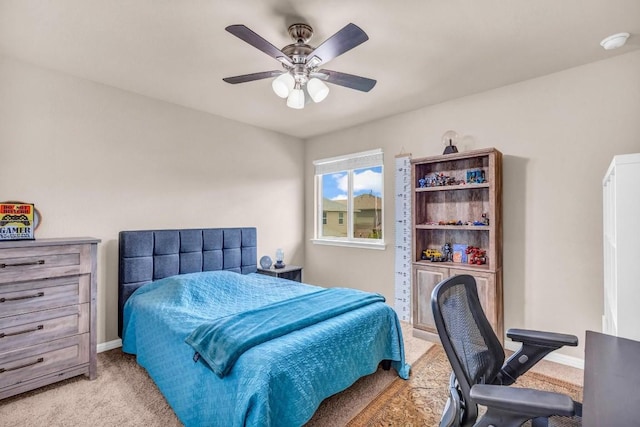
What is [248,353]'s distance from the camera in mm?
1752

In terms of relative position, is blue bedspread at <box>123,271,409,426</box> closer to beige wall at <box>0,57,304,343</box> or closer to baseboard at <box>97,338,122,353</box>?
baseboard at <box>97,338,122,353</box>

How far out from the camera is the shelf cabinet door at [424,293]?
3270mm

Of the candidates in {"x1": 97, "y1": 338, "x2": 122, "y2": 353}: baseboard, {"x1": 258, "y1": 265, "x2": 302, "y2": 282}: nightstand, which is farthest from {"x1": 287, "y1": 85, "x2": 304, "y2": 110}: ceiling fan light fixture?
{"x1": 97, "y1": 338, "x2": 122, "y2": 353}: baseboard

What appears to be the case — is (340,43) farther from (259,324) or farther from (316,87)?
(259,324)

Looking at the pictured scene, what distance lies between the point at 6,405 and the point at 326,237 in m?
3.66

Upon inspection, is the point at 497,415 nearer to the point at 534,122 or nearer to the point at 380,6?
the point at 380,6

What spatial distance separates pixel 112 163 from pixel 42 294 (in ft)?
4.42

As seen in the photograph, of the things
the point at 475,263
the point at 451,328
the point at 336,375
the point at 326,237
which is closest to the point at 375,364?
the point at 336,375

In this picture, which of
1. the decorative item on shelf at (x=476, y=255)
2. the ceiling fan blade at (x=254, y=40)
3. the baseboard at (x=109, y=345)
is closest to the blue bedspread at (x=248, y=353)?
the baseboard at (x=109, y=345)

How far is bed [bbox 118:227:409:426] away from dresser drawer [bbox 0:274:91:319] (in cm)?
47

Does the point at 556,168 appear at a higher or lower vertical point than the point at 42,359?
higher

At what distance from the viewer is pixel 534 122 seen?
2.91m

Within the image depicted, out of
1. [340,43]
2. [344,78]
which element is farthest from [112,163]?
[340,43]

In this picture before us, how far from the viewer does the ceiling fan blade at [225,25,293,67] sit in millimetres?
1622
